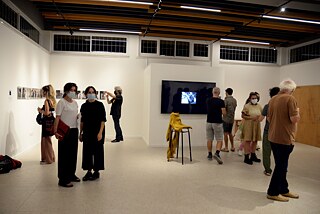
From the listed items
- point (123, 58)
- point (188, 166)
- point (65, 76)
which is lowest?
point (188, 166)

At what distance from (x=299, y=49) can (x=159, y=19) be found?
5.84 meters

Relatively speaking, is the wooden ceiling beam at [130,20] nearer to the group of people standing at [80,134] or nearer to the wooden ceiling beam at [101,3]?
the wooden ceiling beam at [101,3]

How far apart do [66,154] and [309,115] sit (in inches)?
332

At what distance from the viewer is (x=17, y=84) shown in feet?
20.2

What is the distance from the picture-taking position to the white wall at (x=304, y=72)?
916cm

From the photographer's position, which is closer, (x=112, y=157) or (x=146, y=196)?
(x=146, y=196)

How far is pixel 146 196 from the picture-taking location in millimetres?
3814

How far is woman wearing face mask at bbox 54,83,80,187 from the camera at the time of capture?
4105 millimetres

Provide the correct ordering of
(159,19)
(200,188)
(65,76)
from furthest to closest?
(65,76)
(159,19)
(200,188)

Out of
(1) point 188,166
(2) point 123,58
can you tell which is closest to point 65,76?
(2) point 123,58

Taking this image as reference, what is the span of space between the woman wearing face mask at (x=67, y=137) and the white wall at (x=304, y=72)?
8.26 meters

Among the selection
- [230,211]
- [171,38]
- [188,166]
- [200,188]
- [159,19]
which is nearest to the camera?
[230,211]

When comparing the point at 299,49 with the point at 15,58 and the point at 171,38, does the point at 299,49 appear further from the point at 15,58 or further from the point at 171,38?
the point at 15,58

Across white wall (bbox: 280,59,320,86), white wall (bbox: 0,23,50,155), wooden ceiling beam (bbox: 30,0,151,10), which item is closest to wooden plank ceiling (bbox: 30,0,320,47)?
wooden ceiling beam (bbox: 30,0,151,10)
